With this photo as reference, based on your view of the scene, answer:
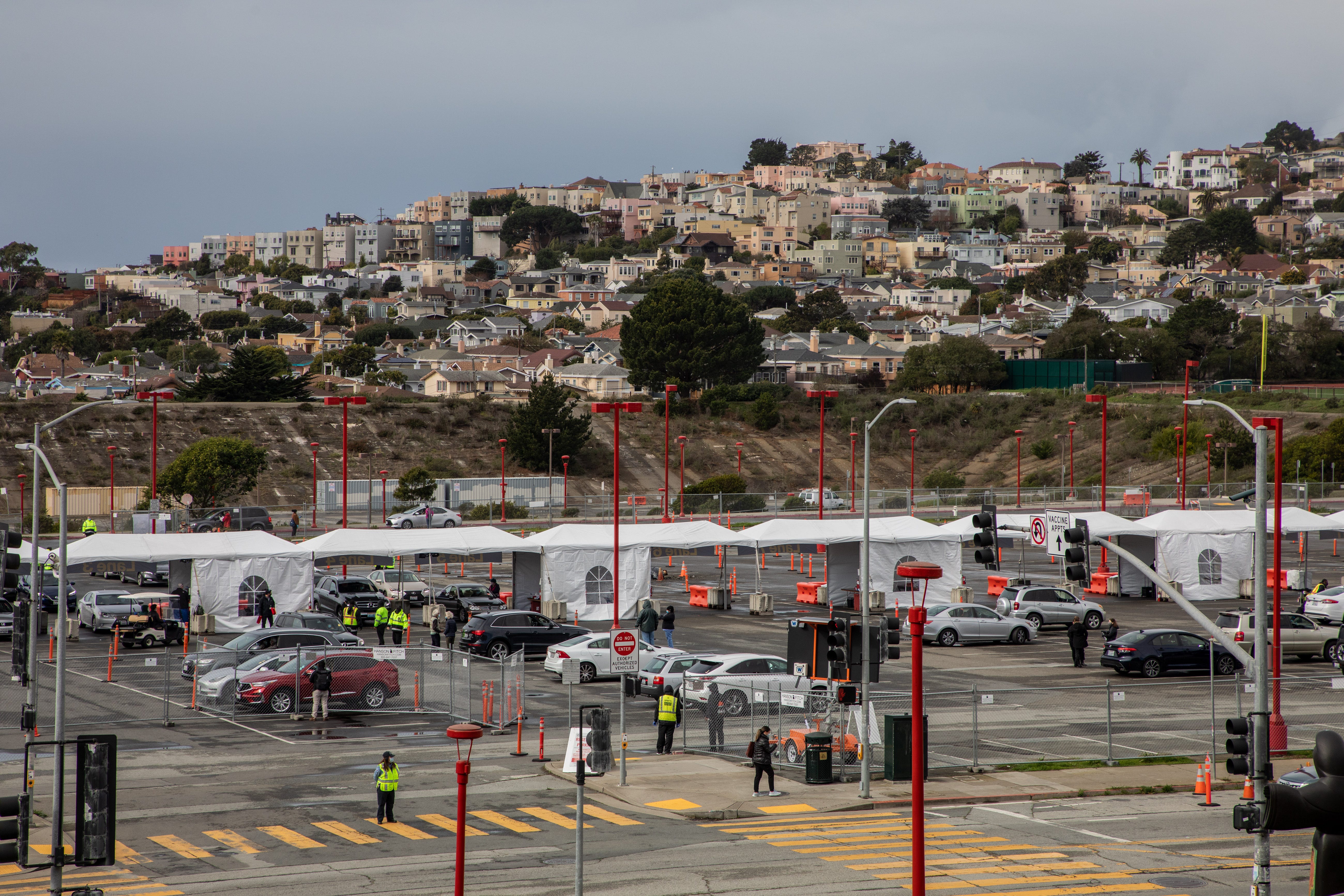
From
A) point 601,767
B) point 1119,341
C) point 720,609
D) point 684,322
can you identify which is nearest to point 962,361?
point 1119,341

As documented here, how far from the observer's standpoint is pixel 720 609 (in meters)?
49.5

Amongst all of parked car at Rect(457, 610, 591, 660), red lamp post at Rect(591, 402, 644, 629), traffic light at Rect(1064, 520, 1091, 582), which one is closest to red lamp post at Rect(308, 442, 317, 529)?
red lamp post at Rect(591, 402, 644, 629)

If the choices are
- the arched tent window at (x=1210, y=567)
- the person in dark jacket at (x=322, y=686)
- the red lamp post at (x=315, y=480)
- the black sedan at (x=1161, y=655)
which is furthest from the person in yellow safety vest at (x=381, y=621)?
the arched tent window at (x=1210, y=567)

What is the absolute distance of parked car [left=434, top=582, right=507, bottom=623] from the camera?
143ft

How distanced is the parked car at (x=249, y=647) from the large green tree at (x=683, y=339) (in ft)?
290

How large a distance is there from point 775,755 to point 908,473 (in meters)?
89.4

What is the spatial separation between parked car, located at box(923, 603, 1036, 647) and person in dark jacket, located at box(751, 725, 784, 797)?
1798 cm

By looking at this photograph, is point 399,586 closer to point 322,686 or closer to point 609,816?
point 322,686

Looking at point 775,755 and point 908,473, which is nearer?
point 775,755

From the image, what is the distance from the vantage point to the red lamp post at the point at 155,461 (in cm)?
6041

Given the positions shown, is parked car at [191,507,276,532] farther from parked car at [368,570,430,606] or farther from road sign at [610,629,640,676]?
road sign at [610,629,640,676]

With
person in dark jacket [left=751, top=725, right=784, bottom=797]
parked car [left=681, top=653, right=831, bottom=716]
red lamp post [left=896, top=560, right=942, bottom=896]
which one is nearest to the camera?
red lamp post [left=896, top=560, right=942, bottom=896]

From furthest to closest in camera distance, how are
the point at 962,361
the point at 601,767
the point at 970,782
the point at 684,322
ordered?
the point at 962,361
the point at 684,322
the point at 970,782
the point at 601,767

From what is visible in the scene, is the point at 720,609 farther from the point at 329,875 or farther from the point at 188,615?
the point at 329,875
